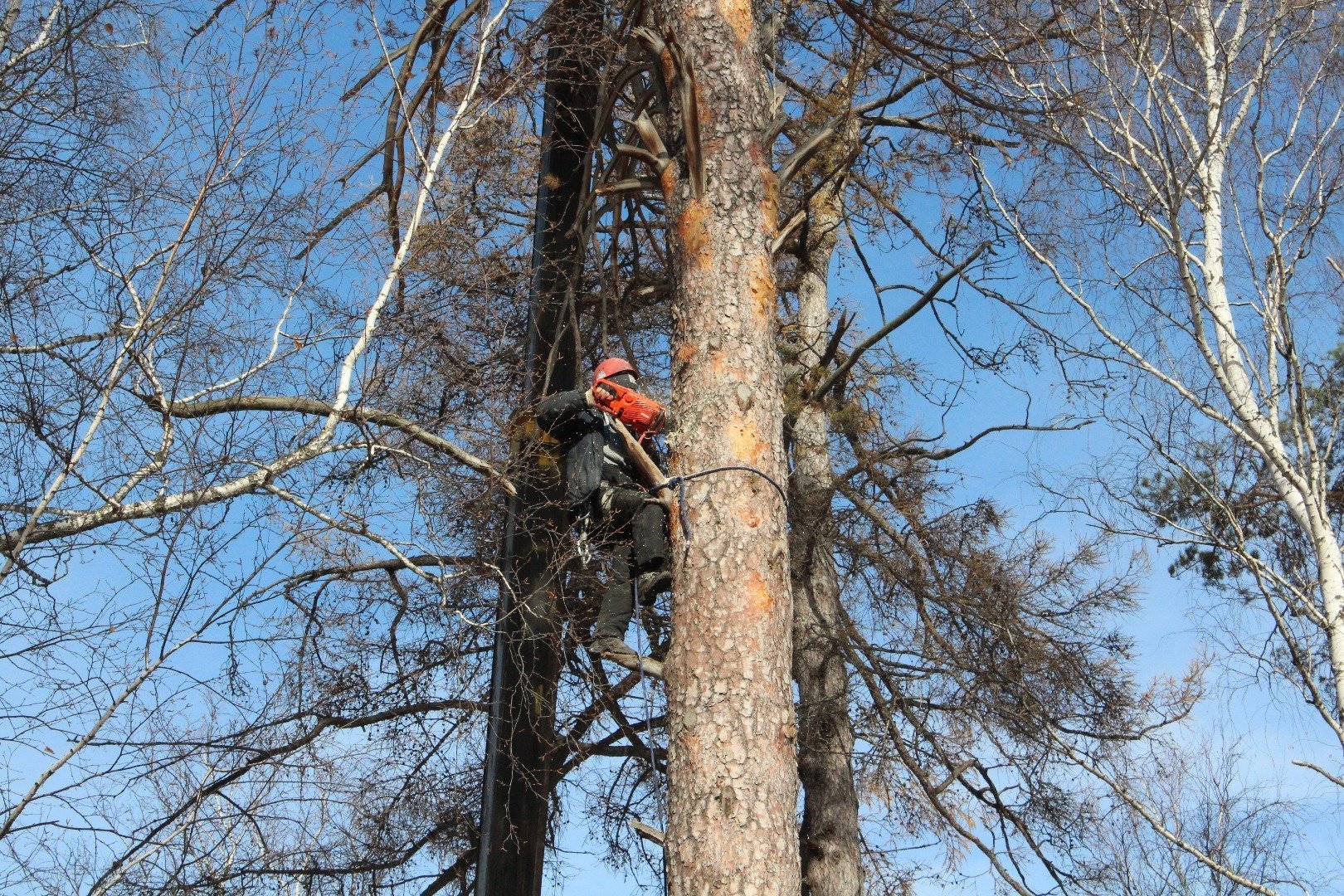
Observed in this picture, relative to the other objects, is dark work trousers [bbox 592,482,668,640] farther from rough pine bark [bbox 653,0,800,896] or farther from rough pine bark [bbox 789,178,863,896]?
rough pine bark [bbox 789,178,863,896]

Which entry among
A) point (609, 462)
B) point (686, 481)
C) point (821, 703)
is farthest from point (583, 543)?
point (821, 703)

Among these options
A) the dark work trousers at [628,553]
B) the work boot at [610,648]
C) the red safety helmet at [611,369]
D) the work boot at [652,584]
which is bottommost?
the work boot at [610,648]

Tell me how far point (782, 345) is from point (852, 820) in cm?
320

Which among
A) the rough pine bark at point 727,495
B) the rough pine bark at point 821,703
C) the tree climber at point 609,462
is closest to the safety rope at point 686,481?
the rough pine bark at point 727,495

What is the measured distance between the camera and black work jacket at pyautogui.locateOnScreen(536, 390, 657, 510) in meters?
5.94

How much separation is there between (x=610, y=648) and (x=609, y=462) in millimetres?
1065

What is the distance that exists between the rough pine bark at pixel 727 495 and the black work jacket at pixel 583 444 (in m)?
1.10

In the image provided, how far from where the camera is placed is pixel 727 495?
179 inches

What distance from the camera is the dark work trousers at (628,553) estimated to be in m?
5.45

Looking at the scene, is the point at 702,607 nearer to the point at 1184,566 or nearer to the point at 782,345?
the point at 782,345

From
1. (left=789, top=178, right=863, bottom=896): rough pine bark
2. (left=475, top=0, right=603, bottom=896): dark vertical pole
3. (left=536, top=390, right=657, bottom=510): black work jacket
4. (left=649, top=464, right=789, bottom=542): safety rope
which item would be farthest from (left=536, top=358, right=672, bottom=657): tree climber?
(left=789, top=178, right=863, bottom=896): rough pine bark

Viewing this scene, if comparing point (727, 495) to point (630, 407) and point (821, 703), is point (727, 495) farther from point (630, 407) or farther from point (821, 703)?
point (821, 703)

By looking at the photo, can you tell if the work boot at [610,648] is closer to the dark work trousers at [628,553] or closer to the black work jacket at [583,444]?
the dark work trousers at [628,553]

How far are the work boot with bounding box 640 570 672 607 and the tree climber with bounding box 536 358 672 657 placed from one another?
1.0 inches
